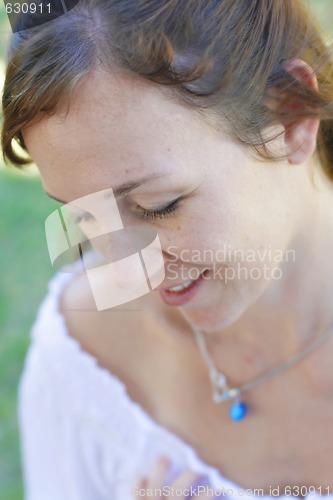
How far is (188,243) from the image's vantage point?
929 mm

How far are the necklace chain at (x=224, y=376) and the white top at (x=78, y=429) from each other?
108mm

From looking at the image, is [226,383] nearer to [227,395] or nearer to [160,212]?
[227,395]

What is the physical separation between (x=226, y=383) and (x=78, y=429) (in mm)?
301

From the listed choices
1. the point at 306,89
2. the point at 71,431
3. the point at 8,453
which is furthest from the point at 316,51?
the point at 8,453

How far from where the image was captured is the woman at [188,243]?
33.1 inches

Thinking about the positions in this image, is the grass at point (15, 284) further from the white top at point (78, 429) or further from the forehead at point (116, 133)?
the forehead at point (116, 133)

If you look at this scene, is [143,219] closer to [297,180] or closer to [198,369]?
[297,180]

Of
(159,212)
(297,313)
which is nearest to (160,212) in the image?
(159,212)

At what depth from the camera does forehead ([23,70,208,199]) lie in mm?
834

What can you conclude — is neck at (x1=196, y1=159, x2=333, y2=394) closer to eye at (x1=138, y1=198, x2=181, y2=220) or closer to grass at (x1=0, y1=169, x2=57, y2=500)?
eye at (x1=138, y1=198, x2=181, y2=220)

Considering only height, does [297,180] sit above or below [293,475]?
above

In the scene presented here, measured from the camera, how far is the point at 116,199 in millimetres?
887

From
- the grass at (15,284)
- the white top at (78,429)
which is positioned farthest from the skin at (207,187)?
the grass at (15,284)

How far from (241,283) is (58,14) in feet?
1.42
